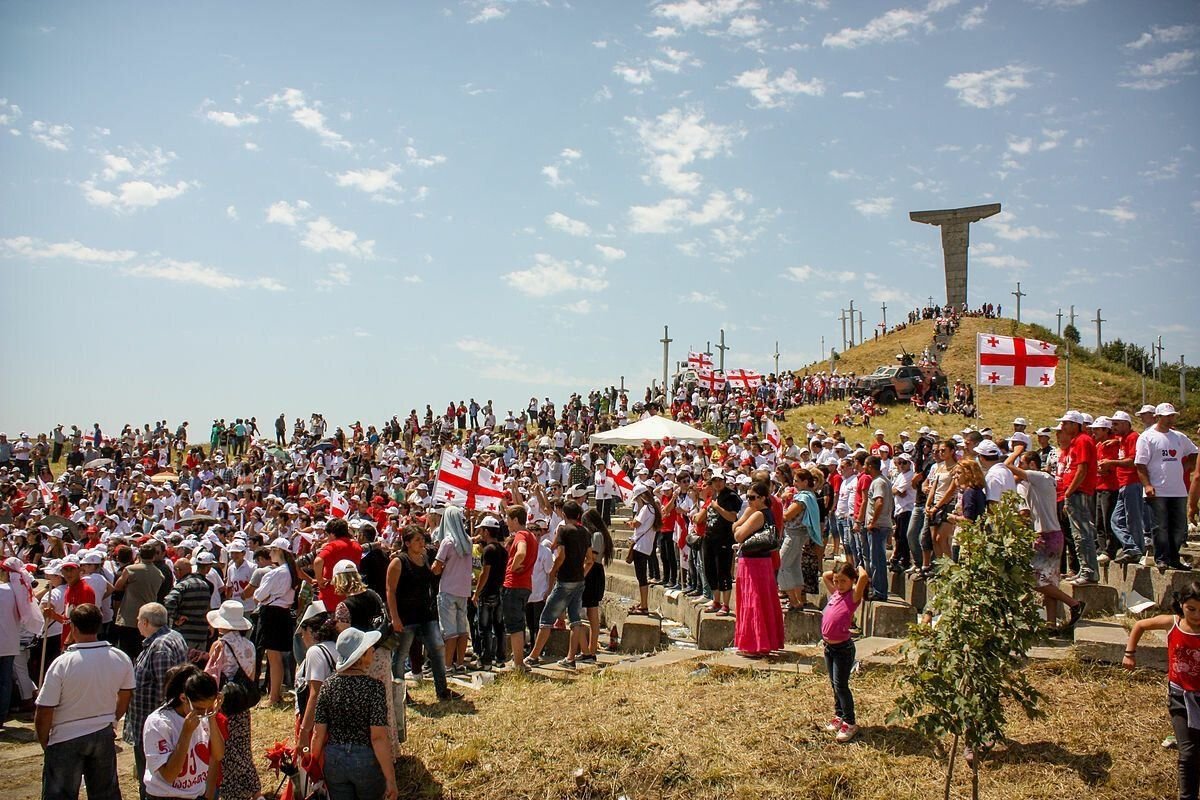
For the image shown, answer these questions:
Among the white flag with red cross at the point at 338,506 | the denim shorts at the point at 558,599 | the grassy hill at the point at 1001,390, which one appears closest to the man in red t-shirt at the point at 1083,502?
the denim shorts at the point at 558,599

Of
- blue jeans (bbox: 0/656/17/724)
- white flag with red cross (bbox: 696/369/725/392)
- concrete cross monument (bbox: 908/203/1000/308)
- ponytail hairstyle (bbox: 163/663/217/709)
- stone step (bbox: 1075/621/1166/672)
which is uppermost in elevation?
concrete cross monument (bbox: 908/203/1000/308)

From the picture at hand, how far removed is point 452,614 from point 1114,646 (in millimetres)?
6038

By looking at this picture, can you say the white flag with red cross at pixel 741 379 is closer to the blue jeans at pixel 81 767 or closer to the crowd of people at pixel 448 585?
the crowd of people at pixel 448 585

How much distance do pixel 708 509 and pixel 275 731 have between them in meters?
5.12

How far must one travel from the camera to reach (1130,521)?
8.92 meters

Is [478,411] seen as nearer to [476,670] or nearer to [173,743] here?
[476,670]

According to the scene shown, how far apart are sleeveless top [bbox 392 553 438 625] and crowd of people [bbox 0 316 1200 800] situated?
20mm

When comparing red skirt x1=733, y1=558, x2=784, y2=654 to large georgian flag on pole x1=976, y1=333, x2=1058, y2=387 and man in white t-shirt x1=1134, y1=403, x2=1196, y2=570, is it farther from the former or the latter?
large georgian flag on pole x1=976, y1=333, x2=1058, y2=387

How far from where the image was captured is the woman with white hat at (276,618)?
909 centimetres

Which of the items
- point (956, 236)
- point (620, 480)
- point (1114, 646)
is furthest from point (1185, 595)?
point (956, 236)

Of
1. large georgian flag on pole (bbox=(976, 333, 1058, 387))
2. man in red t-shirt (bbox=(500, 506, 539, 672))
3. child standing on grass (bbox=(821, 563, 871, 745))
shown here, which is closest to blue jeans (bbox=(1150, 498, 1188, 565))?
child standing on grass (bbox=(821, 563, 871, 745))

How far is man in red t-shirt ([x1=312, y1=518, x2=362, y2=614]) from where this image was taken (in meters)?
8.57

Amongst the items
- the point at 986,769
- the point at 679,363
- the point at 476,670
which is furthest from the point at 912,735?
the point at 679,363

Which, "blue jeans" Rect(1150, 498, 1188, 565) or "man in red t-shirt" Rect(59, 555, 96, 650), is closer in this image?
"blue jeans" Rect(1150, 498, 1188, 565)
